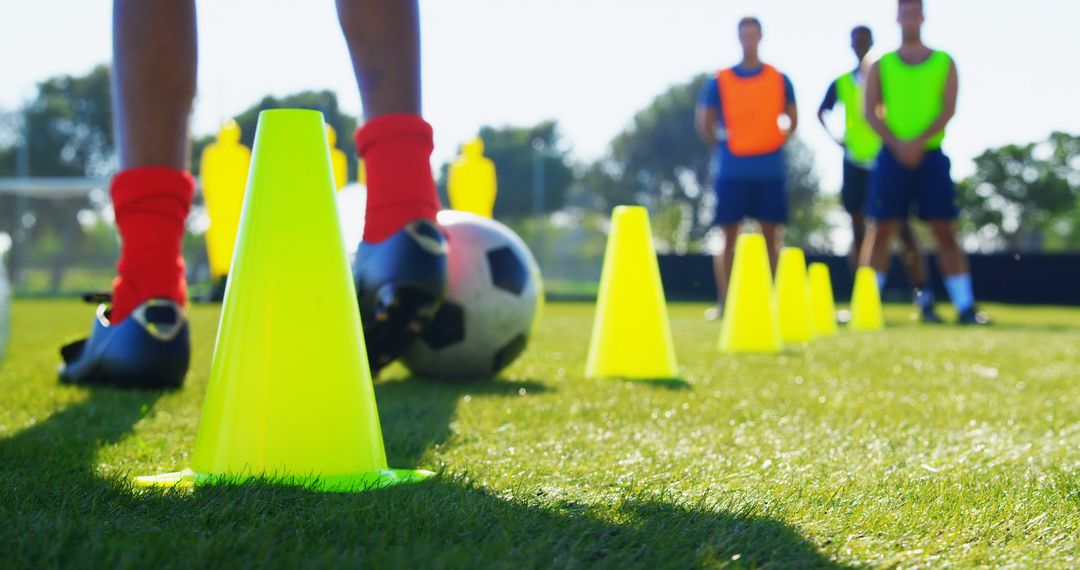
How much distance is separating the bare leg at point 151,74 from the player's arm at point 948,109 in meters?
5.23

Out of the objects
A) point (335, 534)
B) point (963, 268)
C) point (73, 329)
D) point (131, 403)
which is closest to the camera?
point (335, 534)

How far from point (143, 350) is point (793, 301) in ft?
14.1

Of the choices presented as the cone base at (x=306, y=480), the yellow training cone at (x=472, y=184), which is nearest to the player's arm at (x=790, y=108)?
the yellow training cone at (x=472, y=184)

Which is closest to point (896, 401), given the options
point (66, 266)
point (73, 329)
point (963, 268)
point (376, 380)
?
point (376, 380)

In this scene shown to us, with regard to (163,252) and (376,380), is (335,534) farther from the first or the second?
(376,380)

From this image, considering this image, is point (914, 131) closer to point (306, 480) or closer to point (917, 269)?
point (917, 269)

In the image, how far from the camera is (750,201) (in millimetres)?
7684

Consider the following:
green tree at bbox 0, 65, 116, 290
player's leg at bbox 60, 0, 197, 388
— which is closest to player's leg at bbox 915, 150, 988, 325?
player's leg at bbox 60, 0, 197, 388

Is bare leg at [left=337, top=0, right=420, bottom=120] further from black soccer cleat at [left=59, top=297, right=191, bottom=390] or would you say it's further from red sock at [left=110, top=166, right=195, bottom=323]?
black soccer cleat at [left=59, top=297, right=191, bottom=390]

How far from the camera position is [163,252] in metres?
2.70

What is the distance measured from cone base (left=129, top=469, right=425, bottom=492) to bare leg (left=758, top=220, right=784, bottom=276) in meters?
6.04

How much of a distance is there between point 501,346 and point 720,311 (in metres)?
5.14

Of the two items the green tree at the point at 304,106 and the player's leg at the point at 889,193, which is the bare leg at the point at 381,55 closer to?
the player's leg at the point at 889,193

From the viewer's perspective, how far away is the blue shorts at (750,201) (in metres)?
7.57
